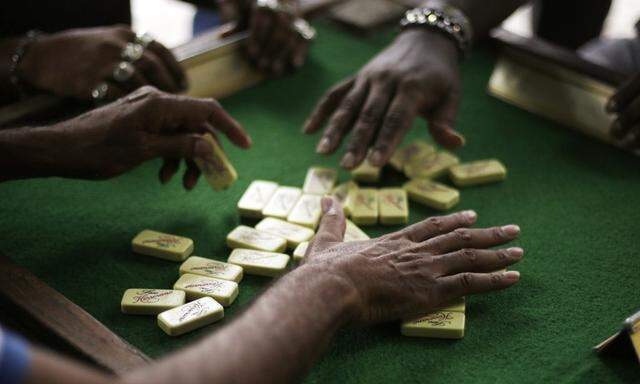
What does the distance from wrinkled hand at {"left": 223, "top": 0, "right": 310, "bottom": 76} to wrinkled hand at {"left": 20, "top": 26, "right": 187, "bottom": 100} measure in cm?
48

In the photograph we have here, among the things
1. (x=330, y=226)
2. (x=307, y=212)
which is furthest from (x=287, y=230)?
(x=330, y=226)

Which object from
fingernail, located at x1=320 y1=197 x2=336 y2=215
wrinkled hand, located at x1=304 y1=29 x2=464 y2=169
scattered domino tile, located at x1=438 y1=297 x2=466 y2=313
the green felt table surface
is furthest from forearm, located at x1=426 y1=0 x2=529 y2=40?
scattered domino tile, located at x1=438 y1=297 x2=466 y2=313

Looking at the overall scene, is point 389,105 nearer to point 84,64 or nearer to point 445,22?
point 445,22

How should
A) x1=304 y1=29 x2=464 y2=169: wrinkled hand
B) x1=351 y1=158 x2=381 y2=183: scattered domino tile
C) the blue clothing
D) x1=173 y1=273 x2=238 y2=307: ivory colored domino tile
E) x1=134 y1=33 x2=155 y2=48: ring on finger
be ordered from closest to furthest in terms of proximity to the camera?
the blue clothing, x1=173 y1=273 x2=238 y2=307: ivory colored domino tile, x1=304 y1=29 x2=464 y2=169: wrinkled hand, x1=351 y1=158 x2=381 y2=183: scattered domino tile, x1=134 y1=33 x2=155 y2=48: ring on finger

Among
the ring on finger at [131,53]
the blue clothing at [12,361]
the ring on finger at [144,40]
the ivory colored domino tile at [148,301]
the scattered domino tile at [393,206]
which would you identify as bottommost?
the ivory colored domino tile at [148,301]

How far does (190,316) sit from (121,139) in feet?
1.90

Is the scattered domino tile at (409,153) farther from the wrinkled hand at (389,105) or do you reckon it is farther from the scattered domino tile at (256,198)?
the scattered domino tile at (256,198)

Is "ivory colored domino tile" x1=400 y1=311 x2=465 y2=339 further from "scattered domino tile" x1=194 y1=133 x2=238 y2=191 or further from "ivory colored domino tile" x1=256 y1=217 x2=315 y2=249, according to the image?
"scattered domino tile" x1=194 y1=133 x2=238 y2=191

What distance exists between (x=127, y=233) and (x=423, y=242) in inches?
32.4

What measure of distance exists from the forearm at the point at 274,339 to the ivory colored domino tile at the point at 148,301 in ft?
1.08

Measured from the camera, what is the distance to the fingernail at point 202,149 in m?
1.95

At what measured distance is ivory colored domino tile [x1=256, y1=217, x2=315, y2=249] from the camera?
1.86 m

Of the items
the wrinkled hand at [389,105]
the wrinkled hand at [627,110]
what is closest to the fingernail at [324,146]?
the wrinkled hand at [389,105]

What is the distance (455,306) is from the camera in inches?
62.8
